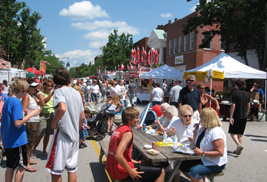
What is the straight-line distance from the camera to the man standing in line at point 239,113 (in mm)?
6141

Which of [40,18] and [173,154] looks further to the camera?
[40,18]

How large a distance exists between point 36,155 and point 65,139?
3.26m

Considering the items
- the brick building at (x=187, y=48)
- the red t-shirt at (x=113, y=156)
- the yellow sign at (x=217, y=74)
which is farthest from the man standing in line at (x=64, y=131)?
the brick building at (x=187, y=48)

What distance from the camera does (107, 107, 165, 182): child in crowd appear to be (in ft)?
9.52

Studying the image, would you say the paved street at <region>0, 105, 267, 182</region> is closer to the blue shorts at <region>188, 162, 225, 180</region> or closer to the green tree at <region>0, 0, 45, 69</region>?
the blue shorts at <region>188, 162, 225, 180</region>

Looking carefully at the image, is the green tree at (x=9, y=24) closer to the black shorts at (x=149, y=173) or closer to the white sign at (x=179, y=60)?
the white sign at (x=179, y=60)

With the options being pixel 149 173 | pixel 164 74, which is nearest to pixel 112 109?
pixel 149 173

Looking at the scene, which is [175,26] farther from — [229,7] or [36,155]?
[36,155]

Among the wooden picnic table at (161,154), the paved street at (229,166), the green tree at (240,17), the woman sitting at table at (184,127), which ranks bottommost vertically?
the paved street at (229,166)

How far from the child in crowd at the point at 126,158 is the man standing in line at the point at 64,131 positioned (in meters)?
0.50

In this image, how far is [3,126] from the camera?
3.47m

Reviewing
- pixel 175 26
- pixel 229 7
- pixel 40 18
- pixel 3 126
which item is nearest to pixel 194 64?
pixel 175 26

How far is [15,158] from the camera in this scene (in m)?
3.46

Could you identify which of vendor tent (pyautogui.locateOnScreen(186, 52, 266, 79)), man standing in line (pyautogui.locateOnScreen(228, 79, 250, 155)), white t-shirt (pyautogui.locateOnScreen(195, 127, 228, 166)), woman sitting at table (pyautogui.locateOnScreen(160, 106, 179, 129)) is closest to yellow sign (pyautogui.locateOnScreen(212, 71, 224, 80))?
vendor tent (pyautogui.locateOnScreen(186, 52, 266, 79))
